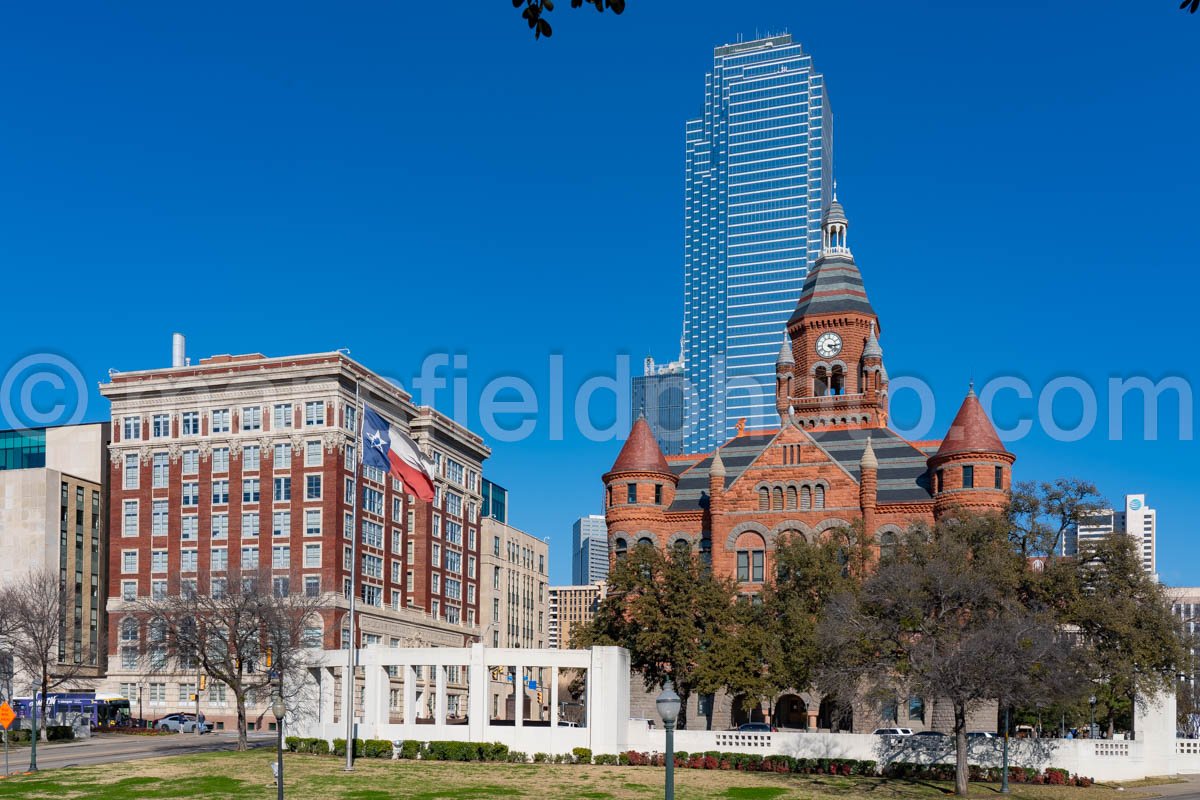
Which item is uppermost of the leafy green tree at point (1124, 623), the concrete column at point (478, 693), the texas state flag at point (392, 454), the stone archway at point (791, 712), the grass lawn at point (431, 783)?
the texas state flag at point (392, 454)

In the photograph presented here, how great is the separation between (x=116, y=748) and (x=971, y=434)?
5817cm

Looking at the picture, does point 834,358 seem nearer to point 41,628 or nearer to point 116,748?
point 41,628

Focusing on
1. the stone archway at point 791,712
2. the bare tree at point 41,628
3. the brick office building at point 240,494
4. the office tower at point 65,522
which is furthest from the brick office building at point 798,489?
the office tower at point 65,522

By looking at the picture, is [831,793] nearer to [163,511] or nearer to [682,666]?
[682,666]

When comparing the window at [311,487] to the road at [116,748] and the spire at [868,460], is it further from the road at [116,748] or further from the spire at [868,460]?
the spire at [868,460]

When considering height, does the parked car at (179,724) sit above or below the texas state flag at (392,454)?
below

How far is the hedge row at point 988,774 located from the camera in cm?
5631

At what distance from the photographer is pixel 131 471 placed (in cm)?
11388

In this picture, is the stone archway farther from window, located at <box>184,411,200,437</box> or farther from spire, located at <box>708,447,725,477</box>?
window, located at <box>184,411,200,437</box>

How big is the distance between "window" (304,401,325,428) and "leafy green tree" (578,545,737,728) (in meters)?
38.0

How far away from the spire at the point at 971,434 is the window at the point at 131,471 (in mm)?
66673

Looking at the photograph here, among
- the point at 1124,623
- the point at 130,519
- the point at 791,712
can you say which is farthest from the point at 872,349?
the point at 130,519

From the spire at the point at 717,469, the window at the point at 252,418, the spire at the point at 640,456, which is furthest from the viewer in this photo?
the window at the point at 252,418

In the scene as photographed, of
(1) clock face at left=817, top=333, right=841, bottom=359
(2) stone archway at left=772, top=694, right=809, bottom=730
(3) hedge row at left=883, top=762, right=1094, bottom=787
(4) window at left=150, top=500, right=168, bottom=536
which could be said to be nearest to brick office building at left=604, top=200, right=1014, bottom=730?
(2) stone archway at left=772, top=694, right=809, bottom=730
